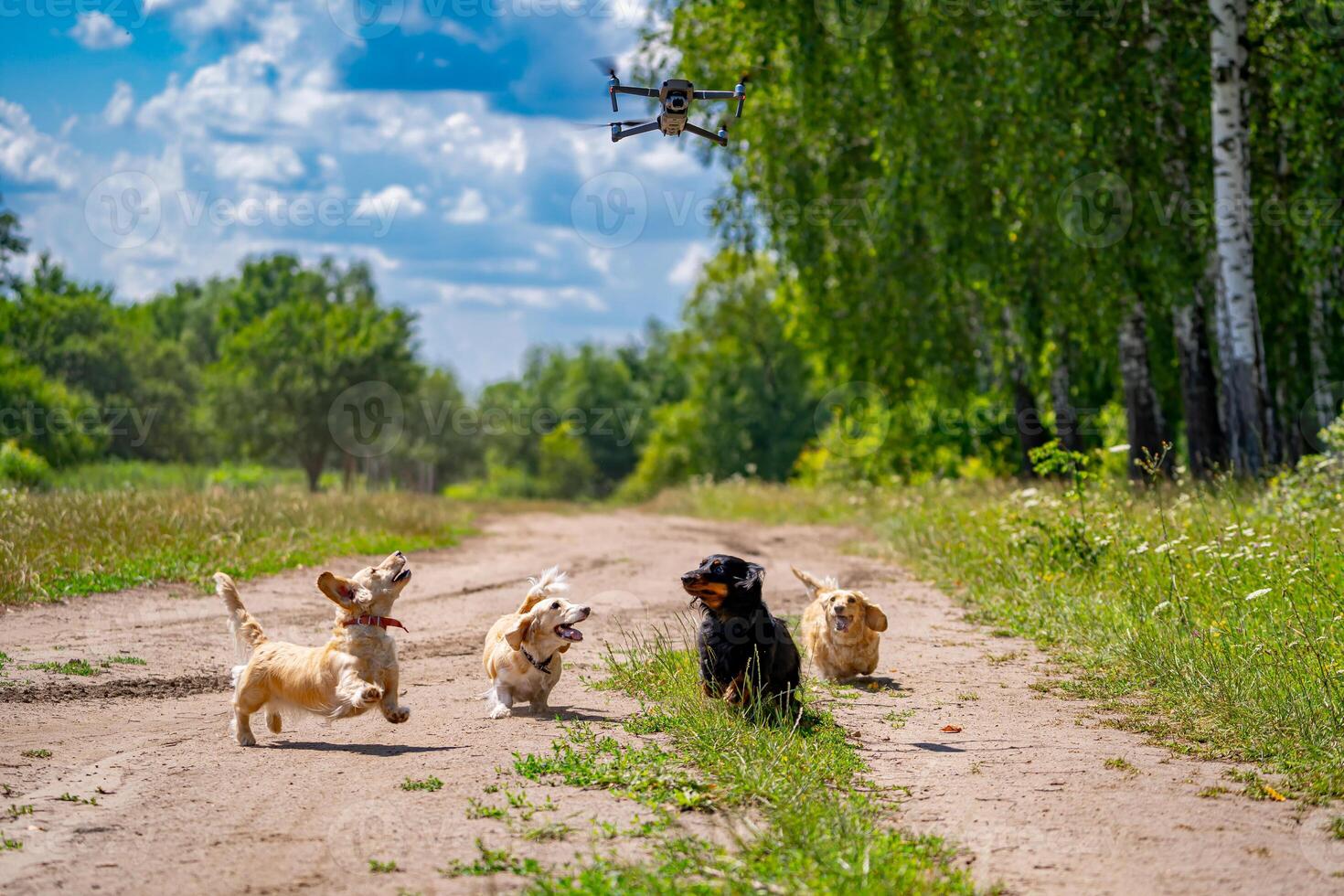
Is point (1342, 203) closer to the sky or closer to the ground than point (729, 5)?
closer to the ground

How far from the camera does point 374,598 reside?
6.82 meters

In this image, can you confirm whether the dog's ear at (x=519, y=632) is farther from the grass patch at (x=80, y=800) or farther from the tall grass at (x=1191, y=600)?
the tall grass at (x=1191, y=600)

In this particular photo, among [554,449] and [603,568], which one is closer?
[603,568]

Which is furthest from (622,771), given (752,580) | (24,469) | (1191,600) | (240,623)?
(24,469)

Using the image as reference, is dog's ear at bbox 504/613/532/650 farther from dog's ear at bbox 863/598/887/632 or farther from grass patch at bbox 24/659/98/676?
grass patch at bbox 24/659/98/676

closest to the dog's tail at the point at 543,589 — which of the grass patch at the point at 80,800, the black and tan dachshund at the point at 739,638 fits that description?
the black and tan dachshund at the point at 739,638

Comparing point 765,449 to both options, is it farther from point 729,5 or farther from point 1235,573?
point 1235,573

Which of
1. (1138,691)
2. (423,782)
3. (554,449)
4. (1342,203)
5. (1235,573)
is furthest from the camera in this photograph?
(554,449)

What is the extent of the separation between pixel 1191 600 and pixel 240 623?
22.2 feet

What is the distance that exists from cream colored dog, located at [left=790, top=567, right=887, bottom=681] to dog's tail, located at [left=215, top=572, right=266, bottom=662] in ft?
12.0

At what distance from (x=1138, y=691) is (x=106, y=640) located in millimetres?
8094

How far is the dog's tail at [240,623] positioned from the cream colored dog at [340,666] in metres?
0.30

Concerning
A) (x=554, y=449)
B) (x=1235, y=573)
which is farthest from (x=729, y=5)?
(x=554, y=449)

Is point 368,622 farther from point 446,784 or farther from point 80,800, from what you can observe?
point 80,800
